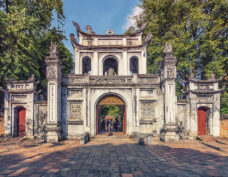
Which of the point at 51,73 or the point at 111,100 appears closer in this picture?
the point at 51,73

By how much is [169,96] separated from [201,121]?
12.4 ft

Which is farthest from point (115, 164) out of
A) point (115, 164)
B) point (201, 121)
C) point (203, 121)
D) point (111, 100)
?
point (203, 121)

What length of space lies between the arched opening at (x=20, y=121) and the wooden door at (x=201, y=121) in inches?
554

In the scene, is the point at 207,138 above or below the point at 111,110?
below

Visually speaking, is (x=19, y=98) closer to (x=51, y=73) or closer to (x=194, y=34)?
(x=51, y=73)

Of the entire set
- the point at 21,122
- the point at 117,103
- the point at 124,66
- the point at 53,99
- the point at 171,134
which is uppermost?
the point at 124,66

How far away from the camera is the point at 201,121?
11258mm

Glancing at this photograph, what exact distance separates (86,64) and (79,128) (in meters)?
9.39

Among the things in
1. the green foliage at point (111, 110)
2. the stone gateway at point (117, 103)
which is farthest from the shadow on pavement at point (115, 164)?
the green foliage at point (111, 110)

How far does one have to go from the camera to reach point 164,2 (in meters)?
15.9

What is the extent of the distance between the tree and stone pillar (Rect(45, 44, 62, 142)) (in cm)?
1041

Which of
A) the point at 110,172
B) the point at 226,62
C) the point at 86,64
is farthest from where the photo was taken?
the point at 86,64

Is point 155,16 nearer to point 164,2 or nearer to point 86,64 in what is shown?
point 164,2

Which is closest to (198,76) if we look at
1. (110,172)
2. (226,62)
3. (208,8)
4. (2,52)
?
(226,62)
